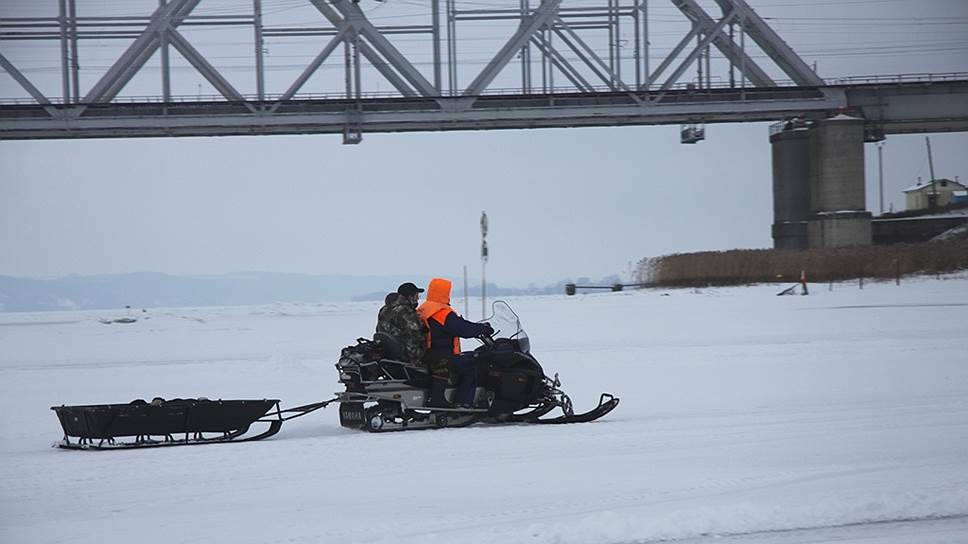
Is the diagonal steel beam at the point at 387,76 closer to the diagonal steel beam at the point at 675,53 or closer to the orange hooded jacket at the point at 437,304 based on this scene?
the diagonal steel beam at the point at 675,53

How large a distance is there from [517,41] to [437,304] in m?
43.6

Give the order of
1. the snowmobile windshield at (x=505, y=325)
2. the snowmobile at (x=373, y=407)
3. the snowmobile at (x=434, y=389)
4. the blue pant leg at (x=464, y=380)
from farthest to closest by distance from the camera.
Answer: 1. the snowmobile windshield at (x=505, y=325)
2. the blue pant leg at (x=464, y=380)
3. the snowmobile at (x=434, y=389)
4. the snowmobile at (x=373, y=407)

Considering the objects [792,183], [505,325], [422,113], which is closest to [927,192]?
[792,183]

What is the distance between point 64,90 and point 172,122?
15.7ft

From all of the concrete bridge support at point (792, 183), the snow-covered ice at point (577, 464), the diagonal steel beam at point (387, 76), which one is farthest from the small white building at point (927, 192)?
the snow-covered ice at point (577, 464)

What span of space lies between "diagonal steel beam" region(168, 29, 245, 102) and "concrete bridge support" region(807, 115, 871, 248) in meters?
27.6

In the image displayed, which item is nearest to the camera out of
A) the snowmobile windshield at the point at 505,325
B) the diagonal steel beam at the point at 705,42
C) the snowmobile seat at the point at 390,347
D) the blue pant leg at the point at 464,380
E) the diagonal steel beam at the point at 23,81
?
the snowmobile seat at the point at 390,347

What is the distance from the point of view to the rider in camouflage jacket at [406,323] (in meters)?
12.4

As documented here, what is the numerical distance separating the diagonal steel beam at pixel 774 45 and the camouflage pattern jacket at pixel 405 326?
48905 millimetres

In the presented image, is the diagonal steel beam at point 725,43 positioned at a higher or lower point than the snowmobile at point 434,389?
higher

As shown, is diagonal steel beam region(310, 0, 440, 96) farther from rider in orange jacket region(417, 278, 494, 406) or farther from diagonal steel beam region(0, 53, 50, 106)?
rider in orange jacket region(417, 278, 494, 406)

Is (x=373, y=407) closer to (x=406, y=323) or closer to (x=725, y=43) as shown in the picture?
(x=406, y=323)

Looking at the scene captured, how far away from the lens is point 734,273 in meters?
46.4

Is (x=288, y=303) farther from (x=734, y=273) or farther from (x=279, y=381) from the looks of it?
(x=279, y=381)
